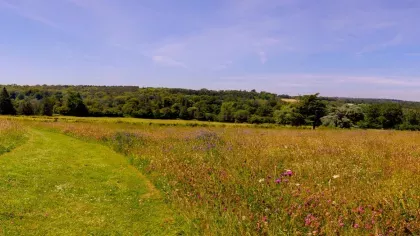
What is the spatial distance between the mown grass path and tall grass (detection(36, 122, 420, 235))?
2.26 ft

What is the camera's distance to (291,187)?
6855 mm

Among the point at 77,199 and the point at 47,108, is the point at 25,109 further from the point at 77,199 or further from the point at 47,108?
the point at 77,199

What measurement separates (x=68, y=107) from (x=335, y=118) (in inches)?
2897

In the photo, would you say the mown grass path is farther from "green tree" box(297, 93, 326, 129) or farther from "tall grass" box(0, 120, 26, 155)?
"green tree" box(297, 93, 326, 129)

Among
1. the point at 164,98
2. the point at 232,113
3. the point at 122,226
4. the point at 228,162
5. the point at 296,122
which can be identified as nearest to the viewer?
the point at 122,226

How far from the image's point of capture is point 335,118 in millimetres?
53562

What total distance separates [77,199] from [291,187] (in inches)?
234

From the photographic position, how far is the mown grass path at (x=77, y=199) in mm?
6355

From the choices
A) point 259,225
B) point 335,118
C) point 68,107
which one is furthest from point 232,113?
point 259,225

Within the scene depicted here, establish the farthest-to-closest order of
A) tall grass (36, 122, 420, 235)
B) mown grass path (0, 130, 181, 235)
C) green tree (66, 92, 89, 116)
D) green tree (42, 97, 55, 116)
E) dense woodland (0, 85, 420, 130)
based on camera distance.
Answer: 1. green tree (66, 92, 89, 116)
2. green tree (42, 97, 55, 116)
3. dense woodland (0, 85, 420, 130)
4. mown grass path (0, 130, 181, 235)
5. tall grass (36, 122, 420, 235)

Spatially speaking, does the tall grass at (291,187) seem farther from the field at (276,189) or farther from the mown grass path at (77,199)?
the mown grass path at (77,199)

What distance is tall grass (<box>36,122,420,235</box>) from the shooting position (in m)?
5.36

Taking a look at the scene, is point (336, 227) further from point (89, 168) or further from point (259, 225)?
point (89, 168)

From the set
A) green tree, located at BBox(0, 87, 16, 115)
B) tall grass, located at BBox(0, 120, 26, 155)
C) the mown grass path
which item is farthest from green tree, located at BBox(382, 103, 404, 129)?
green tree, located at BBox(0, 87, 16, 115)
